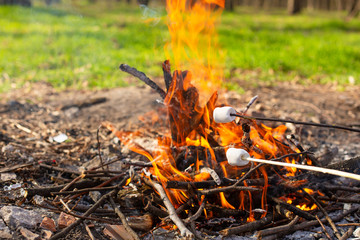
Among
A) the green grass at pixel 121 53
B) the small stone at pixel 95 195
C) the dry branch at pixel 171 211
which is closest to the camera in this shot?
the dry branch at pixel 171 211

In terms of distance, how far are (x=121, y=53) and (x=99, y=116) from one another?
421cm

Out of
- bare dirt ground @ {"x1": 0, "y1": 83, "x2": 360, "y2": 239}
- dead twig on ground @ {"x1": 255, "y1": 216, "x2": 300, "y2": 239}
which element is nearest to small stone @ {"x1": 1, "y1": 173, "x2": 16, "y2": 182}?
bare dirt ground @ {"x1": 0, "y1": 83, "x2": 360, "y2": 239}

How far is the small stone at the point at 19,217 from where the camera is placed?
8.30ft

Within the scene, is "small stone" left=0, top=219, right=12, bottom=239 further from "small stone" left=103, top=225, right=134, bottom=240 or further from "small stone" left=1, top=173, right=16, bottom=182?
"small stone" left=1, top=173, right=16, bottom=182

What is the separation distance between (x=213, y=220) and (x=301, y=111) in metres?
3.16

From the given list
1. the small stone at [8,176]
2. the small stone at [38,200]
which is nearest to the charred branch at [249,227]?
the small stone at [38,200]

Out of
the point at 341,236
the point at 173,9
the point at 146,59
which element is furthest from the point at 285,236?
the point at 146,59

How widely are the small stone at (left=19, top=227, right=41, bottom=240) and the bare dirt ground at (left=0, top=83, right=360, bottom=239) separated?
1.44 ft

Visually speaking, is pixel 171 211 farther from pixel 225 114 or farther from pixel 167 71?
pixel 167 71

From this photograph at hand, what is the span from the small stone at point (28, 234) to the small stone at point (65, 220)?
18cm

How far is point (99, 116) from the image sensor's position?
5.02 m

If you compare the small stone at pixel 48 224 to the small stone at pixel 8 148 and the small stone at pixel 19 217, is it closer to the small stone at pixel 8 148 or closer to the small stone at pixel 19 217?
the small stone at pixel 19 217

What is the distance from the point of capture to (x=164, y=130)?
453cm

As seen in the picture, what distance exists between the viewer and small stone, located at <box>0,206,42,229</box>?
253cm
